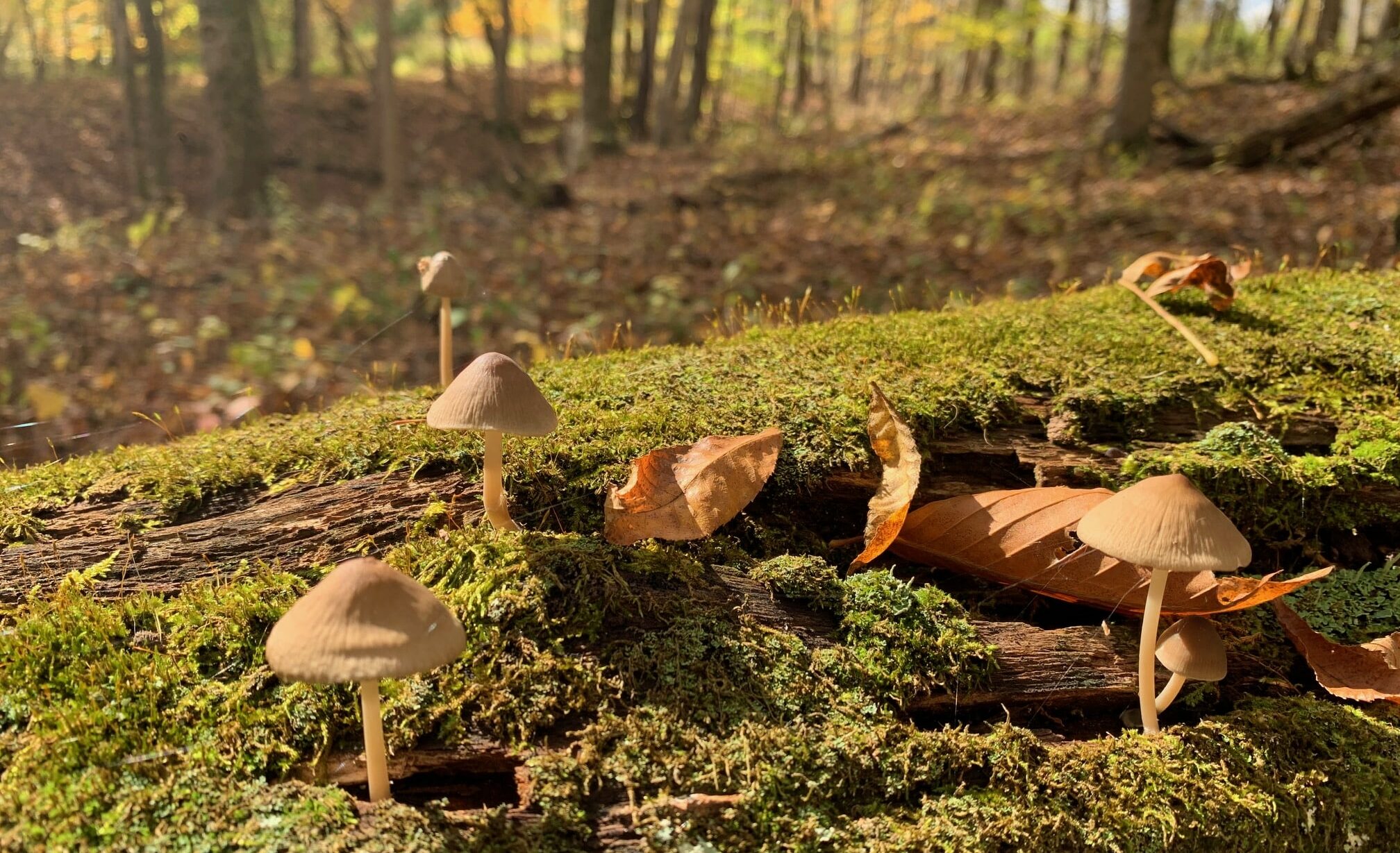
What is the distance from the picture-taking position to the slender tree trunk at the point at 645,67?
70.2 ft

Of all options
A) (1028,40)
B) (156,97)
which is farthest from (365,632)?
(1028,40)

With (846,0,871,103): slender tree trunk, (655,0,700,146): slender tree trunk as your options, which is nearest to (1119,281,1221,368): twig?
(655,0,700,146): slender tree trunk

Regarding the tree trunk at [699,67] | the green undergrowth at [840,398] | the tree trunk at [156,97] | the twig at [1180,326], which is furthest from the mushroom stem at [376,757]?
the tree trunk at [699,67]

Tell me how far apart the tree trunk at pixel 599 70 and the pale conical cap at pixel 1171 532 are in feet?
55.5

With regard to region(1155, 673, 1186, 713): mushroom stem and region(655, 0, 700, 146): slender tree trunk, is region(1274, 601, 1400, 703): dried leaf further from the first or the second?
region(655, 0, 700, 146): slender tree trunk

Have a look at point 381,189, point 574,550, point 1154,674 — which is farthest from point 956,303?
point 381,189

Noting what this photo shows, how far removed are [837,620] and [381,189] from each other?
16.7 metres

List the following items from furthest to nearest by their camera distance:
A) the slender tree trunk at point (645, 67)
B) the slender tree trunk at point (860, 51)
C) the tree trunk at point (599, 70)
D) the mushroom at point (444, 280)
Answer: the slender tree trunk at point (860, 51) < the slender tree trunk at point (645, 67) < the tree trunk at point (599, 70) < the mushroom at point (444, 280)

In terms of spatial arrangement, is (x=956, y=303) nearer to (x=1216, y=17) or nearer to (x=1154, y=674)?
(x=1154, y=674)

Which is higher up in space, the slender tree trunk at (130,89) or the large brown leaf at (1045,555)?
the slender tree trunk at (130,89)

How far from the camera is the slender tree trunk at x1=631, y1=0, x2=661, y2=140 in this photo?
70.2 ft

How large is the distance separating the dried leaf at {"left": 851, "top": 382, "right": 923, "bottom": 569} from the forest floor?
1.69m

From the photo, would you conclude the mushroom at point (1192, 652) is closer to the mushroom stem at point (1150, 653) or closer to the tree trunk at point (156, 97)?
the mushroom stem at point (1150, 653)

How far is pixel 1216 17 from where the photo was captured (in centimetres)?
2800
